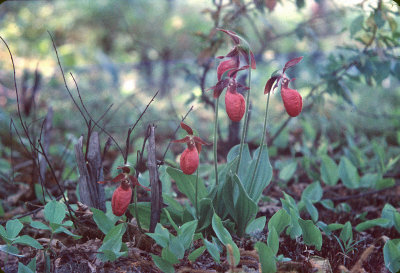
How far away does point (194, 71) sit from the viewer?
2.55 metres

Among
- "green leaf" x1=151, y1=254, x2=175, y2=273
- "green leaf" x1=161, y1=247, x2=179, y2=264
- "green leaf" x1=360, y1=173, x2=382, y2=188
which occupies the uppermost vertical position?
"green leaf" x1=161, y1=247, x2=179, y2=264

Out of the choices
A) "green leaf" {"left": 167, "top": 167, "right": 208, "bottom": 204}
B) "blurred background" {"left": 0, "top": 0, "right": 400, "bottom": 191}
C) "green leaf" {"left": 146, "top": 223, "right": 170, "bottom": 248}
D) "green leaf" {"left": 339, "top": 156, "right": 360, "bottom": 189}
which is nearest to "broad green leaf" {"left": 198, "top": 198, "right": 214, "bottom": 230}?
"green leaf" {"left": 167, "top": 167, "right": 208, "bottom": 204}

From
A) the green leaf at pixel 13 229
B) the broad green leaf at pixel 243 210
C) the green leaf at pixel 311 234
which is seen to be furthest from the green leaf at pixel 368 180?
the green leaf at pixel 13 229

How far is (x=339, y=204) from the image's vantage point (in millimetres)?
1700

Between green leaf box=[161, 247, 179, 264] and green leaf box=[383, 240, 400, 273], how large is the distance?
0.62 m

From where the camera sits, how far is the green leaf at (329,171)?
1858 millimetres

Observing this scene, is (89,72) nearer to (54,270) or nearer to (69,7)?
(69,7)

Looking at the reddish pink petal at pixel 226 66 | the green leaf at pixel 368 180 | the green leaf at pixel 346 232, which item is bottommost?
the green leaf at pixel 368 180

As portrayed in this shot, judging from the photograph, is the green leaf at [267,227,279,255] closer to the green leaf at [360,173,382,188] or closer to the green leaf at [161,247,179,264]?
the green leaf at [161,247,179,264]

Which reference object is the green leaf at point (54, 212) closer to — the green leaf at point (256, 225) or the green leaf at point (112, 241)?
the green leaf at point (112, 241)

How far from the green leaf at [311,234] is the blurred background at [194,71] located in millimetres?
773

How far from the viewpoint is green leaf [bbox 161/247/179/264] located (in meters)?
1.07

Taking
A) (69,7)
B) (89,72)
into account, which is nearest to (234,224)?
(89,72)

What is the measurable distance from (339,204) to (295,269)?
2.20 ft
